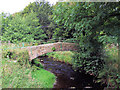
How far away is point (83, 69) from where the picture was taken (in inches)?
225

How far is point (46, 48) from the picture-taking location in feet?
16.3

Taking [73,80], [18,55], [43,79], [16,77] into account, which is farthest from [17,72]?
[73,80]

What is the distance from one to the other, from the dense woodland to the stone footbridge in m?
0.67

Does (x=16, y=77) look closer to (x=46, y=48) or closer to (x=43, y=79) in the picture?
(x=43, y=79)

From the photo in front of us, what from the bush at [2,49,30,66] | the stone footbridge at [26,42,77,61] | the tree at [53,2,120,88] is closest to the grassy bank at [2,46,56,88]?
the bush at [2,49,30,66]

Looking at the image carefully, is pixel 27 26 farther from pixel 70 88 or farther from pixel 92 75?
pixel 92 75

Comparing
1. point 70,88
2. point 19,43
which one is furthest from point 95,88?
point 19,43

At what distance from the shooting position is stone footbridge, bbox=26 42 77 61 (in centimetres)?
457

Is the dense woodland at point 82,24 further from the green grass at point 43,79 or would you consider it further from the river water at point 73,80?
the green grass at point 43,79

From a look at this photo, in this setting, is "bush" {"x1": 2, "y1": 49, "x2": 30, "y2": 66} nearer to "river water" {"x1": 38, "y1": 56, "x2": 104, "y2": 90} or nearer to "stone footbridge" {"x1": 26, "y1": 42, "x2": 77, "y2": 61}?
"stone footbridge" {"x1": 26, "y1": 42, "x2": 77, "y2": 61}

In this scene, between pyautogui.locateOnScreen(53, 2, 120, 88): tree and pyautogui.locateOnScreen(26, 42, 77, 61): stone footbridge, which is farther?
pyautogui.locateOnScreen(26, 42, 77, 61): stone footbridge

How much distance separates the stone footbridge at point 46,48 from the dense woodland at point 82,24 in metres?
0.67

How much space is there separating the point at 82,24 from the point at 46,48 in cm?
259

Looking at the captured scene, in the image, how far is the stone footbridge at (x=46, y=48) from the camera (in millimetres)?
4569
